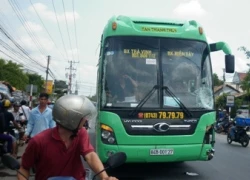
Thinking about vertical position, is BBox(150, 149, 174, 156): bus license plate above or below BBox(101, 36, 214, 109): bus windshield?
below

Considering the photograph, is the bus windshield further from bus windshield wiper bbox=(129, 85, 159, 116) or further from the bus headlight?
the bus headlight

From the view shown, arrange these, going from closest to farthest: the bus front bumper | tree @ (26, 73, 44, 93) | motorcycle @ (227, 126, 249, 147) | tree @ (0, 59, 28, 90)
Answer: the bus front bumper < motorcycle @ (227, 126, 249, 147) < tree @ (0, 59, 28, 90) < tree @ (26, 73, 44, 93)

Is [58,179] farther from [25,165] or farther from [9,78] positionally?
[9,78]

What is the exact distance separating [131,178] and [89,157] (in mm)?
4623

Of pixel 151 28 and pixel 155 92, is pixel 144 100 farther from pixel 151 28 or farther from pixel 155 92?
pixel 151 28

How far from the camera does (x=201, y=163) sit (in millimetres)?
9055

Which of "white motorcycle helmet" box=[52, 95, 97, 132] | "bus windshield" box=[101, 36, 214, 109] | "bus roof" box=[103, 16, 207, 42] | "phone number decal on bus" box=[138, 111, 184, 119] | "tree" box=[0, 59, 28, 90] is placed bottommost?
"phone number decal on bus" box=[138, 111, 184, 119]

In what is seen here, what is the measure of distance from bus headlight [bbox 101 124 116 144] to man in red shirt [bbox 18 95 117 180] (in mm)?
3525

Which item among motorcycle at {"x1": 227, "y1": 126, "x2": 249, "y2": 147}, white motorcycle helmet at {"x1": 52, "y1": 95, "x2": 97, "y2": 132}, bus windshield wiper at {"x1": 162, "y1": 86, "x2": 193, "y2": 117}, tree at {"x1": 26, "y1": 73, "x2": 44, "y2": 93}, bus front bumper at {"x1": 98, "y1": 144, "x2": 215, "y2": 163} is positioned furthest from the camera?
tree at {"x1": 26, "y1": 73, "x2": 44, "y2": 93}

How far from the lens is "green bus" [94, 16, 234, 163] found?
6168 mm

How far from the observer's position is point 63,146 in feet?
8.24

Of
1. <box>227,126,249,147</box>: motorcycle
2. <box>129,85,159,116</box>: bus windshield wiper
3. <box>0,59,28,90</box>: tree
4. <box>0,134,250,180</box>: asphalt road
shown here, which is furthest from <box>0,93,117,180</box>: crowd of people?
<box>0,59,28,90</box>: tree

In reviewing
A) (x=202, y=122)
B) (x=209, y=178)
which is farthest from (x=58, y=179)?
(x=209, y=178)

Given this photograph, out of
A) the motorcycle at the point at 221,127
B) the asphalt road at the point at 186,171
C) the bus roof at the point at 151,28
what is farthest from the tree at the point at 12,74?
the bus roof at the point at 151,28
